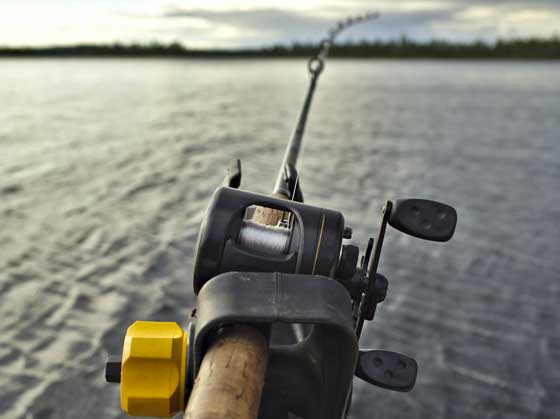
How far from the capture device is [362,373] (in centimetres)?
151

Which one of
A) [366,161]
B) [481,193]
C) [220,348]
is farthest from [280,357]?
[366,161]

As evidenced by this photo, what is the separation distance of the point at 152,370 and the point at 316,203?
9.85 meters

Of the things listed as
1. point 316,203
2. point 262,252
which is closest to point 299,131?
point 262,252

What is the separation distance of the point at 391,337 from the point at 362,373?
4.63 meters

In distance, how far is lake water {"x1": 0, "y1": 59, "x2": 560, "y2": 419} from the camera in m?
5.11

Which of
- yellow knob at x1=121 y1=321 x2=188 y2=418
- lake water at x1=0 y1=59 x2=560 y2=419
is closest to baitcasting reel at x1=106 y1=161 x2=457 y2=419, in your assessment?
yellow knob at x1=121 y1=321 x2=188 y2=418

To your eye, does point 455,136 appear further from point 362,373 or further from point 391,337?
point 362,373

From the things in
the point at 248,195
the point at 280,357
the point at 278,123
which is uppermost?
the point at 248,195

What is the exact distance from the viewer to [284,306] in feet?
3.77

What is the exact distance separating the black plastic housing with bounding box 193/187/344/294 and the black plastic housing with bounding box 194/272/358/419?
0.18 m

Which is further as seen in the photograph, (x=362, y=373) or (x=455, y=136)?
(x=455, y=136)

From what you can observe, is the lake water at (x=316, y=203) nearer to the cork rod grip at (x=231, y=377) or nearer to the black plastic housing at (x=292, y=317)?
the black plastic housing at (x=292, y=317)

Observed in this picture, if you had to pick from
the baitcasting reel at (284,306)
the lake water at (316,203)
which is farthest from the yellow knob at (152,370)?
the lake water at (316,203)

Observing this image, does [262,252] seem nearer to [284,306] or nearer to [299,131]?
[284,306]
